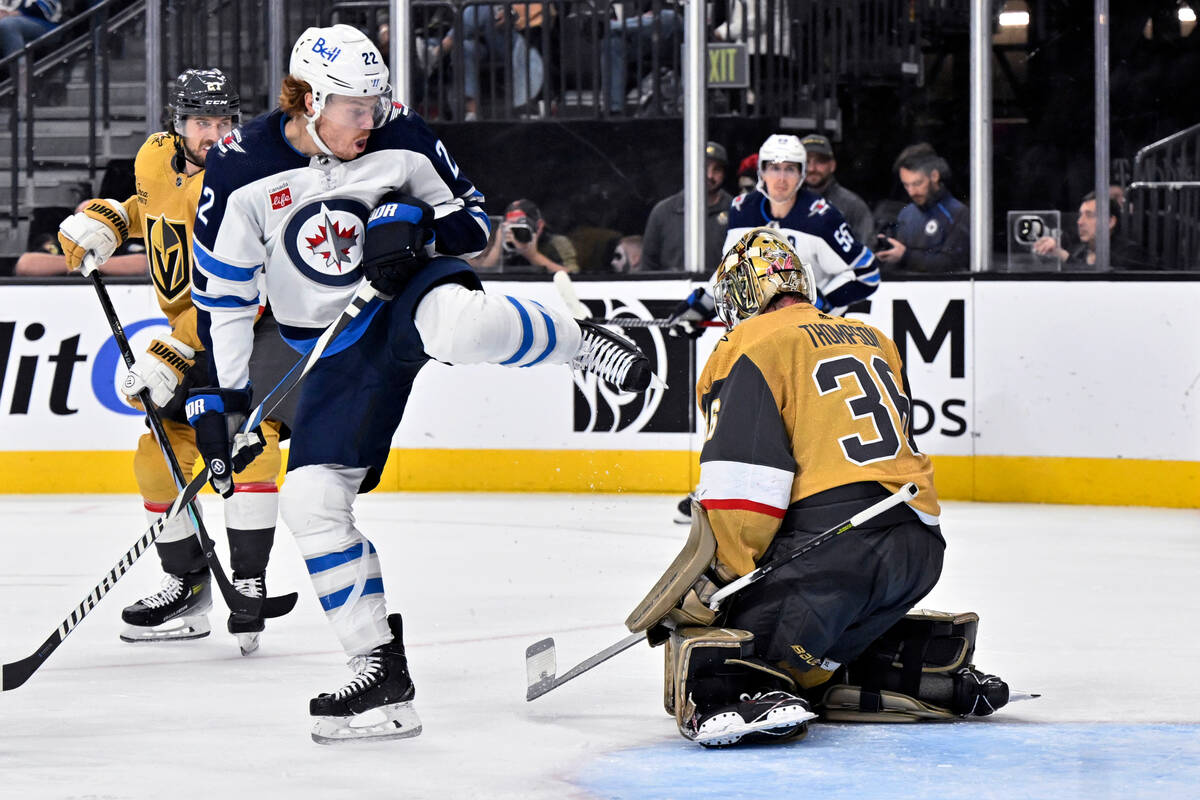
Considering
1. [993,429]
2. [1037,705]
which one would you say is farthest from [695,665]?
[993,429]

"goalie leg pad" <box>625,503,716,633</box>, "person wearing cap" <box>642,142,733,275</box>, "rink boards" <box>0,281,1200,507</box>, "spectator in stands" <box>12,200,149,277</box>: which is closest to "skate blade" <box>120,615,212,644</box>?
"goalie leg pad" <box>625,503,716,633</box>

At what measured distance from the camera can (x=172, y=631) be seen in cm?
405

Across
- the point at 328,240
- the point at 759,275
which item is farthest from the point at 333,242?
the point at 759,275

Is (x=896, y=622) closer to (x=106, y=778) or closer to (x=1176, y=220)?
(x=106, y=778)

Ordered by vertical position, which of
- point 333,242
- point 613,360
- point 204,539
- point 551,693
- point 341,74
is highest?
point 341,74

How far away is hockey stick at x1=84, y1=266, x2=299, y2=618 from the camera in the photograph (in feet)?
12.5

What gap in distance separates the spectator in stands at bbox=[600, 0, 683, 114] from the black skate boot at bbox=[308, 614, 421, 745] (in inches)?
170

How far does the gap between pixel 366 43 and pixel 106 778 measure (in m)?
1.27

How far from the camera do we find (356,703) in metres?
3.00

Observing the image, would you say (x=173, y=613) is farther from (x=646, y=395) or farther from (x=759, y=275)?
(x=646, y=395)

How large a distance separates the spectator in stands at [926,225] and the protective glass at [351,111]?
4014mm

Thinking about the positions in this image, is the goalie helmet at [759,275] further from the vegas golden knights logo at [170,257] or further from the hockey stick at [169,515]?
the vegas golden knights logo at [170,257]

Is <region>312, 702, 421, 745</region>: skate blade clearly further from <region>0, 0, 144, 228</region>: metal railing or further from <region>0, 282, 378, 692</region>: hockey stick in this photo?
<region>0, 0, 144, 228</region>: metal railing

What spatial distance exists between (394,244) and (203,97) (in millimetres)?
1162
